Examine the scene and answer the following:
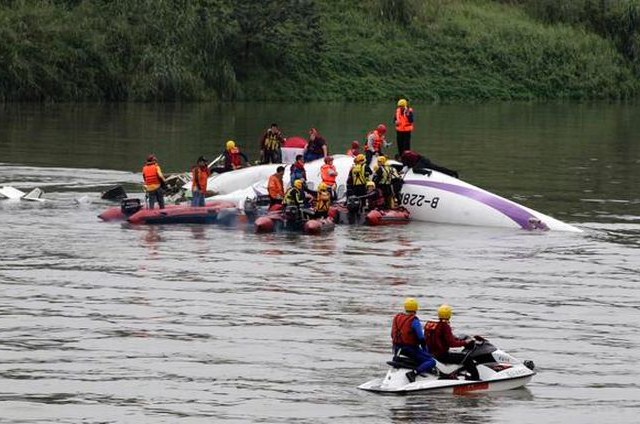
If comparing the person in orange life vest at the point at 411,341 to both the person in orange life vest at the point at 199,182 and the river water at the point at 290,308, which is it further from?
the person in orange life vest at the point at 199,182

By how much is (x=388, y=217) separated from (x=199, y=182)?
539 centimetres

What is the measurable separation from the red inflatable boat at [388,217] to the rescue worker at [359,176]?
81 centimetres

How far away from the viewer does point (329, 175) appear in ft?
143

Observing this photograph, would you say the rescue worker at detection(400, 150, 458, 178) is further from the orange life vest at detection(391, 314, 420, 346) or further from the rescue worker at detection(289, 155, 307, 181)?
the orange life vest at detection(391, 314, 420, 346)

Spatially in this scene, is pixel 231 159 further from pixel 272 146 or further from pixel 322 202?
pixel 322 202

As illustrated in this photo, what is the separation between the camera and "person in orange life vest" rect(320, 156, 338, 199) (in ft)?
143

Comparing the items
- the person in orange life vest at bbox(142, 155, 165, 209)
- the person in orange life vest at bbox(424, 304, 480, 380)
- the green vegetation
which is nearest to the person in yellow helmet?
the person in orange life vest at bbox(142, 155, 165, 209)

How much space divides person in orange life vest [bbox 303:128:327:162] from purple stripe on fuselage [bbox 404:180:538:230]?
455cm

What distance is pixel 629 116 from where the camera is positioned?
309 ft

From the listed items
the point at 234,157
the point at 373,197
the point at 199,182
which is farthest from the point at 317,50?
the point at 373,197

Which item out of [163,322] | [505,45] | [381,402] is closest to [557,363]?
[381,402]

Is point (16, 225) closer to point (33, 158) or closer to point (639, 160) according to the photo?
point (33, 158)

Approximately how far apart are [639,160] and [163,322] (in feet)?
132

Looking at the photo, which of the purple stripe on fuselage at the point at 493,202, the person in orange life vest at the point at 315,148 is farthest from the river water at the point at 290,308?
the person in orange life vest at the point at 315,148
